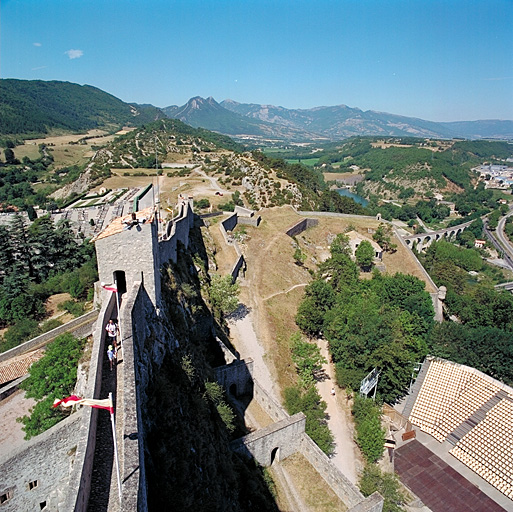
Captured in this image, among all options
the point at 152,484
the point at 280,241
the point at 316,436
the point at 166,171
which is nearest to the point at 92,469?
the point at 152,484

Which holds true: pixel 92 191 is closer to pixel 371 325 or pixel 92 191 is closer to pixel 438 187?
pixel 371 325

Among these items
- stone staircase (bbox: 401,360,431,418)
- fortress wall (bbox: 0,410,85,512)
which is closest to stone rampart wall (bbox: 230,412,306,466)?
fortress wall (bbox: 0,410,85,512)

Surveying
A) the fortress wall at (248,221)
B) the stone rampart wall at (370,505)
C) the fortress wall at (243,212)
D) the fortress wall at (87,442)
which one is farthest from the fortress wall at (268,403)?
the fortress wall at (243,212)

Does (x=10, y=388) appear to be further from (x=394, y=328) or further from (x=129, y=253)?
(x=394, y=328)

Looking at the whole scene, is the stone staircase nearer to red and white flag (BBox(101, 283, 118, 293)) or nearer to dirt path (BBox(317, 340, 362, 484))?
dirt path (BBox(317, 340, 362, 484))

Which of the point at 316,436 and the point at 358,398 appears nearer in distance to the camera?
the point at 316,436

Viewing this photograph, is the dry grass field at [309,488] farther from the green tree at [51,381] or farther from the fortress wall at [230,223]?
the fortress wall at [230,223]
